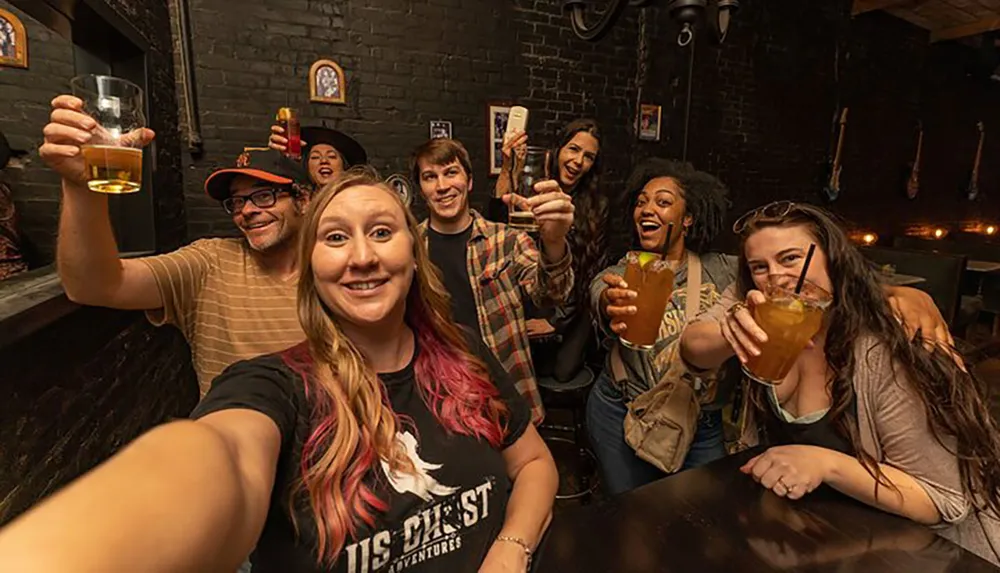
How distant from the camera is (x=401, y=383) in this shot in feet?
3.55

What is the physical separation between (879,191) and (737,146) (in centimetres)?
269

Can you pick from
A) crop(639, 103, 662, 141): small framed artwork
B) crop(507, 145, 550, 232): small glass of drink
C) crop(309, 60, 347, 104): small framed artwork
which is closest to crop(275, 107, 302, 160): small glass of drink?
crop(309, 60, 347, 104): small framed artwork

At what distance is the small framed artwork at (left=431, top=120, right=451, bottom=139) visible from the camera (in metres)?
4.20

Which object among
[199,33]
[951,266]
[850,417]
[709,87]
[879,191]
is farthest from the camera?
[879,191]

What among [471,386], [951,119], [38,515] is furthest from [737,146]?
[38,515]

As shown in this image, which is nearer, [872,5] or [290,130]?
[290,130]

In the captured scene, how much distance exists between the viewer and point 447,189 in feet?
7.62

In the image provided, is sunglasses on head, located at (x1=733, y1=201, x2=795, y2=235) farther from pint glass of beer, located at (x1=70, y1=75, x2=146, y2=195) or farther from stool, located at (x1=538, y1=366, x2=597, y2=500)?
pint glass of beer, located at (x1=70, y1=75, x2=146, y2=195)

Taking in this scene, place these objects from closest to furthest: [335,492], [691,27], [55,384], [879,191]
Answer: [335,492] < [691,27] < [55,384] < [879,191]

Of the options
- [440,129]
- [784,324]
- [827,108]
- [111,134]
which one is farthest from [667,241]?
[827,108]

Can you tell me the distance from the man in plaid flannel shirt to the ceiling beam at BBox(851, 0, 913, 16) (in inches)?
237

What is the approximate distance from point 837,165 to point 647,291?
6.27 meters

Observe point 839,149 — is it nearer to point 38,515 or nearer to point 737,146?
point 737,146

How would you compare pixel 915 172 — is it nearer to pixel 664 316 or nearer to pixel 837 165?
pixel 837 165
